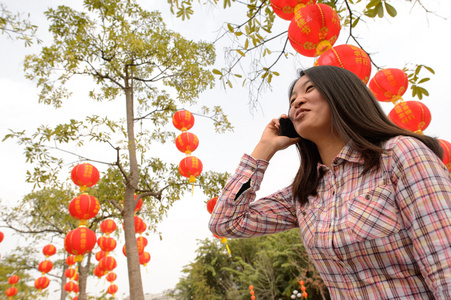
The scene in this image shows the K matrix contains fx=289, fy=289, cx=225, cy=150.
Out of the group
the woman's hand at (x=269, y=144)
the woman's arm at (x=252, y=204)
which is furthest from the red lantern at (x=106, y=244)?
the woman's hand at (x=269, y=144)

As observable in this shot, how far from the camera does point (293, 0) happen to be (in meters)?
2.30

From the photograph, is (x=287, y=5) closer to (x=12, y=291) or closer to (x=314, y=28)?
(x=314, y=28)

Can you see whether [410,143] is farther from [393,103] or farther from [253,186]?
[393,103]

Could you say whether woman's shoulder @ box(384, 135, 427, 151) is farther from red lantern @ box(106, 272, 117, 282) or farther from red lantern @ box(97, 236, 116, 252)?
red lantern @ box(106, 272, 117, 282)

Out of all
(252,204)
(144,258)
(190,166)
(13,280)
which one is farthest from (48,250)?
(252,204)

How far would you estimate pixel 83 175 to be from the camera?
4883 millimetres

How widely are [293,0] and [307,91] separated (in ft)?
4.70

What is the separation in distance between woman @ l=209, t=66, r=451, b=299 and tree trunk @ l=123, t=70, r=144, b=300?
181 inches

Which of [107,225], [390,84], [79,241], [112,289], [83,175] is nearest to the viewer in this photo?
[390,84]

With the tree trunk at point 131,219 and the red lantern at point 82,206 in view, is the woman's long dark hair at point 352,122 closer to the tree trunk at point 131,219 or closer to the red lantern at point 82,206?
the red lantern at point 82,206

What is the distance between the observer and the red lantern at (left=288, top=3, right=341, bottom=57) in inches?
86.4

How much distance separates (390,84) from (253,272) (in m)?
13.1

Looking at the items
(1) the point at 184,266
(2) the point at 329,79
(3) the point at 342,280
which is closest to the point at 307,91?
(2) the point at 329,79

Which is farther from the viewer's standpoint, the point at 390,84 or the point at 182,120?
the point at 182,120
